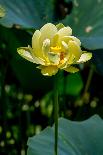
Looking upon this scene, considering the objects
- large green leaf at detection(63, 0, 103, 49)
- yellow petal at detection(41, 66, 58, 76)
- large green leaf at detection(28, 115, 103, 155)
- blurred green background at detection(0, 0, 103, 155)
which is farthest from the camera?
blurred green background at detection(0, 0, 103, 155)

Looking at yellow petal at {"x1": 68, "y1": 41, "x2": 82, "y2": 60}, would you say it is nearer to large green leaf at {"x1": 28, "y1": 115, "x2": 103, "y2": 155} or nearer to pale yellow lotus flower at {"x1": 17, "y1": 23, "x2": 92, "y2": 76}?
pale yellow lotus flower at {"x1": 17, "y1": 23, "x2": 92, "y2": 76}

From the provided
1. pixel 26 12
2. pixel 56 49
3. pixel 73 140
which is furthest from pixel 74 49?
pixel 26 12

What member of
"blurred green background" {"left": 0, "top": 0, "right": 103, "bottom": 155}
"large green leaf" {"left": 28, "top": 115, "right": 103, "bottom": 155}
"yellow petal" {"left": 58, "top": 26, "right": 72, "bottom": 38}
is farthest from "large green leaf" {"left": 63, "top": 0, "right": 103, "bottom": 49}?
"yellow petal" {"left": 58, "top": 26, "right": 72, "bottom": 38}

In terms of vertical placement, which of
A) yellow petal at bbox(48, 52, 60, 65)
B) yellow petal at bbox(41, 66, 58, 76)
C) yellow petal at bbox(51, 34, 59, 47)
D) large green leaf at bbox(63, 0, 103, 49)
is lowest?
yellow petal at bbox(41, 66, 58, 76)

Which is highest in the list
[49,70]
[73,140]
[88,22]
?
[88,22]

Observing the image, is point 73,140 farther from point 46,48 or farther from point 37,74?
point 37,74

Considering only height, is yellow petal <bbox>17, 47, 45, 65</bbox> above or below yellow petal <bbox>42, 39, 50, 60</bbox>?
below
